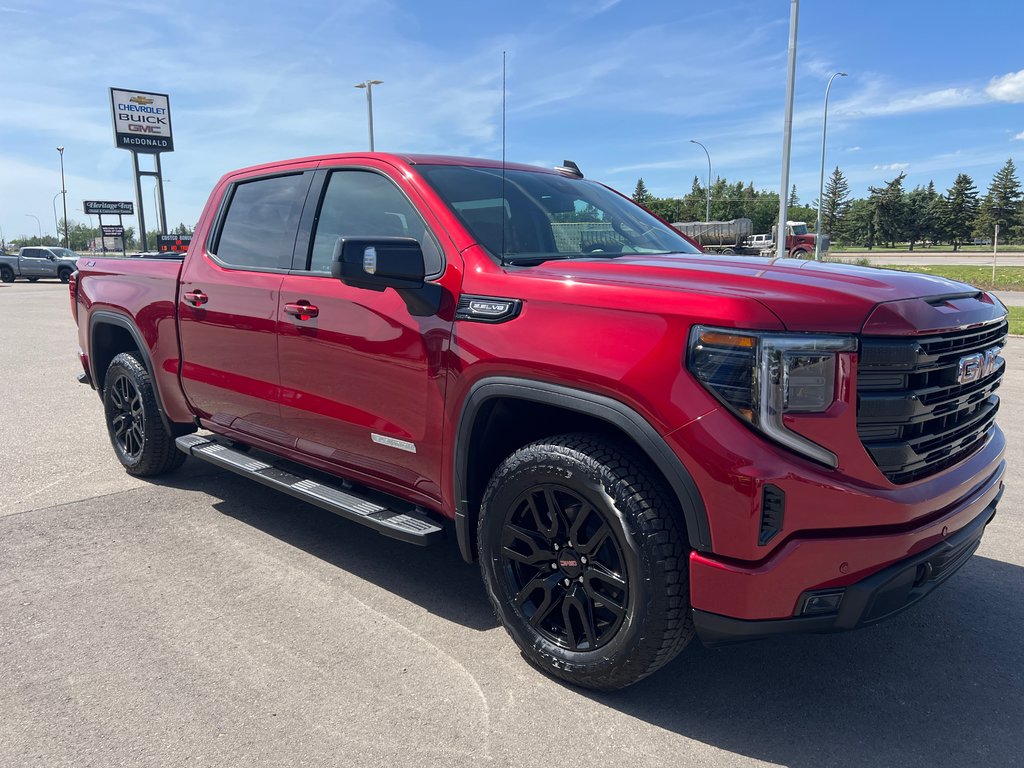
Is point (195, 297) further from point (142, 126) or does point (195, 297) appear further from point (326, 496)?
point (142, 126)

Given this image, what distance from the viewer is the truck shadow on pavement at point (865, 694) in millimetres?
2490

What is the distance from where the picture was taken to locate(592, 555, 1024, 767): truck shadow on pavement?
2.49 meters

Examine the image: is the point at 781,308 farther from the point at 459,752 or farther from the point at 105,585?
the point at 105,585

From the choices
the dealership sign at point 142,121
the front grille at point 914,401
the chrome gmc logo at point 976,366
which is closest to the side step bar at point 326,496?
the front grille at point 914,401

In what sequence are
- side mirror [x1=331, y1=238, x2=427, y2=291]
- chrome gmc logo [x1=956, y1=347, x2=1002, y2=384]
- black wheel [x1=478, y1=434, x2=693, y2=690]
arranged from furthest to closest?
side mirror [x1=331, y1=238, x2=427, y2=291]
chrome gmc logo [x1=956, y1=347, x2=1002, y2=384]
black wheel [x1=478, y1=434, x2=693, y2=690]

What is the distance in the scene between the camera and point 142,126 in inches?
1642

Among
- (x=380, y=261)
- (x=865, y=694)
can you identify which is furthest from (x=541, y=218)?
(x=865, y=694)

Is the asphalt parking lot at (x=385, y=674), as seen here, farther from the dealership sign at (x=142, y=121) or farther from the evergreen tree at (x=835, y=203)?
the evergreen tree at (x=835, y=203)

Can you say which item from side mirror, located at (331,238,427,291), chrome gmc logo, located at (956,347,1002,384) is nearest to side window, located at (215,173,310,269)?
side mirror, located at (331,238,427,291)

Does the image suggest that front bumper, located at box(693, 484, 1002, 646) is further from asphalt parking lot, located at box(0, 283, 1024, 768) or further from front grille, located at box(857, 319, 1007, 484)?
asphalt parking lot, located at box(0, 283, 1024, 768)

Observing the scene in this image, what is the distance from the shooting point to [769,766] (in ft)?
7.89

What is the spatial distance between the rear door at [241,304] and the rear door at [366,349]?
160 mm

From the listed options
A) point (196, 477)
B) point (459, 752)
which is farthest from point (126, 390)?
point (459, 752)

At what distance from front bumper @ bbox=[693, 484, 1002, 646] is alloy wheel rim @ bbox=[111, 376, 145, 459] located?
4.09 meters
